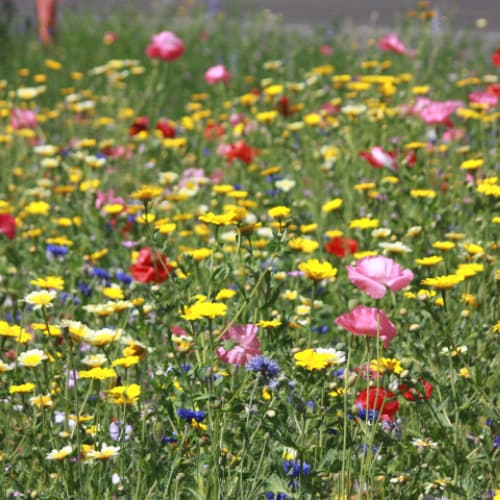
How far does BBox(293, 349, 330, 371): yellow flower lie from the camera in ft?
5.43

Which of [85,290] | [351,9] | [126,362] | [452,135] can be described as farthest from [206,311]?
[351,9]

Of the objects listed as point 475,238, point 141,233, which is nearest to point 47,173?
point 141,233

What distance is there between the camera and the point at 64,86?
655 centimetres

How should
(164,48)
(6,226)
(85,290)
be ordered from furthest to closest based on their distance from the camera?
(164,48)
(6,226)
(85,290)

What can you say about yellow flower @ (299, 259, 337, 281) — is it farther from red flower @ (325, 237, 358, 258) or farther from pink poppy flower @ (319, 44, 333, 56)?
pink poppy flower @ (319, 44, 333, 56)

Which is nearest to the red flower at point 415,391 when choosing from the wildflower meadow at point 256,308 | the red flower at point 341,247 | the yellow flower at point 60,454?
the wildflower meadow at point 256,308

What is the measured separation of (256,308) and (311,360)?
34cm

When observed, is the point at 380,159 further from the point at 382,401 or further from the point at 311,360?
the point at 311,360

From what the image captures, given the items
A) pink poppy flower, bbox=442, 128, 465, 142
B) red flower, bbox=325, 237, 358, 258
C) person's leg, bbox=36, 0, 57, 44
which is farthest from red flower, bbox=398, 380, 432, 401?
person's leg, bbox=36, 0, 57, 44

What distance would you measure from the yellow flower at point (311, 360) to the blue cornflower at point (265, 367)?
40mm

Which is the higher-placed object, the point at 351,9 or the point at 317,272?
the point at 317,272

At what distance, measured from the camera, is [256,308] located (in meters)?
1.99

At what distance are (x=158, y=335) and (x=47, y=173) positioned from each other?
71.2 inches

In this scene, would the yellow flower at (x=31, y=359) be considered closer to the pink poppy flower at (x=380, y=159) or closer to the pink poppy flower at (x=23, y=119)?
the pink poppy flower at (x=380, y=159)
